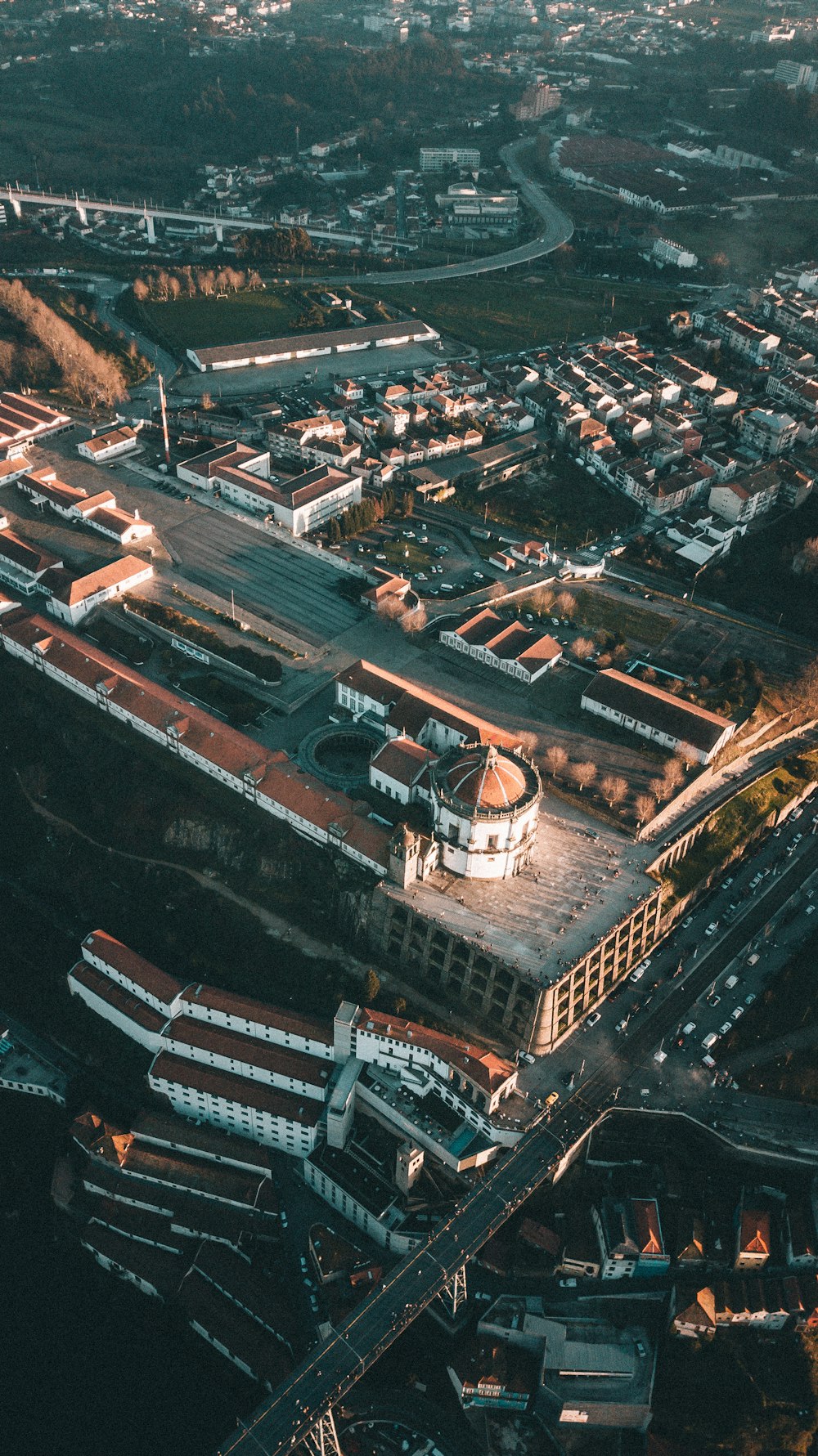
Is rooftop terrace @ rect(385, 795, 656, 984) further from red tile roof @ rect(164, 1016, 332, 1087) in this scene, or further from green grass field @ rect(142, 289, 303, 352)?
green grass field @ rect(142, 289, 303, 352)

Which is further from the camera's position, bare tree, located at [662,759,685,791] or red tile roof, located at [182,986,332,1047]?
bare tree, located at [662,759,685,791]

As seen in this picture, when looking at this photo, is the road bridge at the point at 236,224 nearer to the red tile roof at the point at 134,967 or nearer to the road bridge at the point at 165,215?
the road bridge at the point at 165,215

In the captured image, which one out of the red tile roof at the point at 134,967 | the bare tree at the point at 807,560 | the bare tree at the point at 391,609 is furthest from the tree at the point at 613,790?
the bare tree at the point at 807,560

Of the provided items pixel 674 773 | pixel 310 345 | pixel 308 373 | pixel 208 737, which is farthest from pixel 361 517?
pixel 310 345

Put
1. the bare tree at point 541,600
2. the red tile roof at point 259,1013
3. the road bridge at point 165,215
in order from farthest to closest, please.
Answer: the road bridge at point 165,215, the bare tree at point 541,600, the red tile roof at point 259,1013

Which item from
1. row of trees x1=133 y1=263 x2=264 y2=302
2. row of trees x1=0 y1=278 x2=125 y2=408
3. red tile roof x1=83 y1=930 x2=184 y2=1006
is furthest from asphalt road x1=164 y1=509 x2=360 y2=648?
row of trees x1=133 y1=263 x2=264 y2=302

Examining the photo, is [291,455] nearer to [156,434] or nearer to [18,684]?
[156,434]
